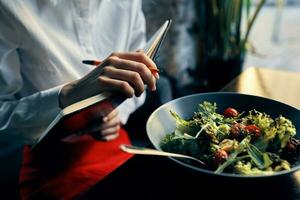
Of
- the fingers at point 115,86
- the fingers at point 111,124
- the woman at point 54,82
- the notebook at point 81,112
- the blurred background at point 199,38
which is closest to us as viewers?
the notebook at point 81,112

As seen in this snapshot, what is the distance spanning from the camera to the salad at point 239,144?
63 centimetres

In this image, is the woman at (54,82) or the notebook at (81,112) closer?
the notebook at (81,112)

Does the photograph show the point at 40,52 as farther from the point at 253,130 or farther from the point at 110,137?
the point at 253,130

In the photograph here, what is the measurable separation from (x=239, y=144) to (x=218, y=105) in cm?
20

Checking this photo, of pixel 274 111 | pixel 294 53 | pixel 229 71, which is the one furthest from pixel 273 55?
pixel 274 111

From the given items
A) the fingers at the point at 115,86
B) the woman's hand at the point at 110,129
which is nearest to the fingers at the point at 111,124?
the woman's hand at the point at 110,129

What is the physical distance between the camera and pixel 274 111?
2.67 ft

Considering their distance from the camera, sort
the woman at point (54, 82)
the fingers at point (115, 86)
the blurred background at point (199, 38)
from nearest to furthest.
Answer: the fingers at point (115, 86)
the woman at point (54, 82)
the blurred background at point (199, 38)

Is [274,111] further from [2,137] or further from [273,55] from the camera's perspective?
[273,55]

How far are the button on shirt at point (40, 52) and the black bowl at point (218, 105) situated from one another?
0.96 feet

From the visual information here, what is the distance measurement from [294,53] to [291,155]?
265 centimetres

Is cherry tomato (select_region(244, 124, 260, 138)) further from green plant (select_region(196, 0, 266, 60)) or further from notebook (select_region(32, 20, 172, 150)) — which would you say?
green plant (select_region(196, 0, 266, 60))

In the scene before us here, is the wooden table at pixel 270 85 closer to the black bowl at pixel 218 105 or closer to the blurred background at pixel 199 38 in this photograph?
the black bowl at pixel 218 105

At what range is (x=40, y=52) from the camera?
986 mm
